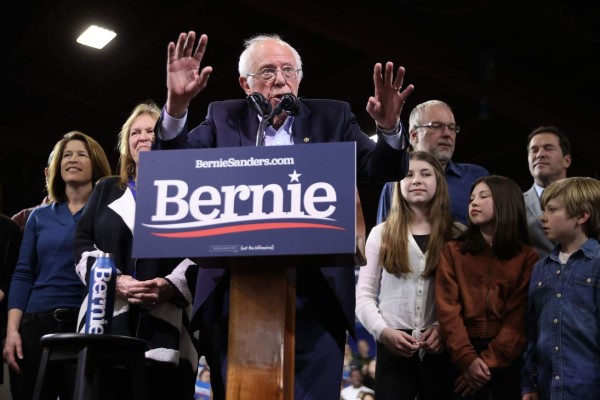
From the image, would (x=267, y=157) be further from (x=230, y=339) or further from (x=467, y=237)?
(x=467, y=237)

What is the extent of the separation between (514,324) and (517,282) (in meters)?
0.17

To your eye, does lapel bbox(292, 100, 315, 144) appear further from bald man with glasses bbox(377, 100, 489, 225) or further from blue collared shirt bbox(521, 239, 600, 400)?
bald man with glasses bbox(377, 100, 489, 225)

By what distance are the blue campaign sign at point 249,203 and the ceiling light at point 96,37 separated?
5.36m

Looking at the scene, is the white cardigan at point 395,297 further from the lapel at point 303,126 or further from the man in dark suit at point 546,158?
the lapel at point 303,126

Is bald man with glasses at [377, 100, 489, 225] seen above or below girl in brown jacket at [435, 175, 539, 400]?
above

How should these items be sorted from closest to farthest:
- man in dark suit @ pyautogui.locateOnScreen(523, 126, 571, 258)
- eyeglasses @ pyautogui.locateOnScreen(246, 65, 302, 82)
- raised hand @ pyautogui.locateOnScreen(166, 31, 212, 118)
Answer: raised hand @ pyautogui.locateOnScreen(166, 31, 212, 118) < eyeglasses @ pyautogui.locateOnScreen(246, 65, 302, 82) < man in dark suit @ pyautogui.locateOnScreen(523, 126, 571, 258)

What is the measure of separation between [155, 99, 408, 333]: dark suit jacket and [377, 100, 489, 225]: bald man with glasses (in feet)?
4.10

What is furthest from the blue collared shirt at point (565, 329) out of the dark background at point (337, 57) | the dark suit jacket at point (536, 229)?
the dark background at point (337, 57)

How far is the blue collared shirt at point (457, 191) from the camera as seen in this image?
3.39m

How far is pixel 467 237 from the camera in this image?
2.99 metres

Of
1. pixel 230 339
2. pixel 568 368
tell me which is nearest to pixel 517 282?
pixel 568 368

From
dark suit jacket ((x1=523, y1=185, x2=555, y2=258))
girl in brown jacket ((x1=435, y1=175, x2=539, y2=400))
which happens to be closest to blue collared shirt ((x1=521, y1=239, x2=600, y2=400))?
girl in brown jacket ((x1=435, y1=175, x2=539, y2=400))

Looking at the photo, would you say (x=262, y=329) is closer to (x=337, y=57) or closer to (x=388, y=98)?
(x=388, y=98)

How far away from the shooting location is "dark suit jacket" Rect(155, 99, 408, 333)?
1954 mm
